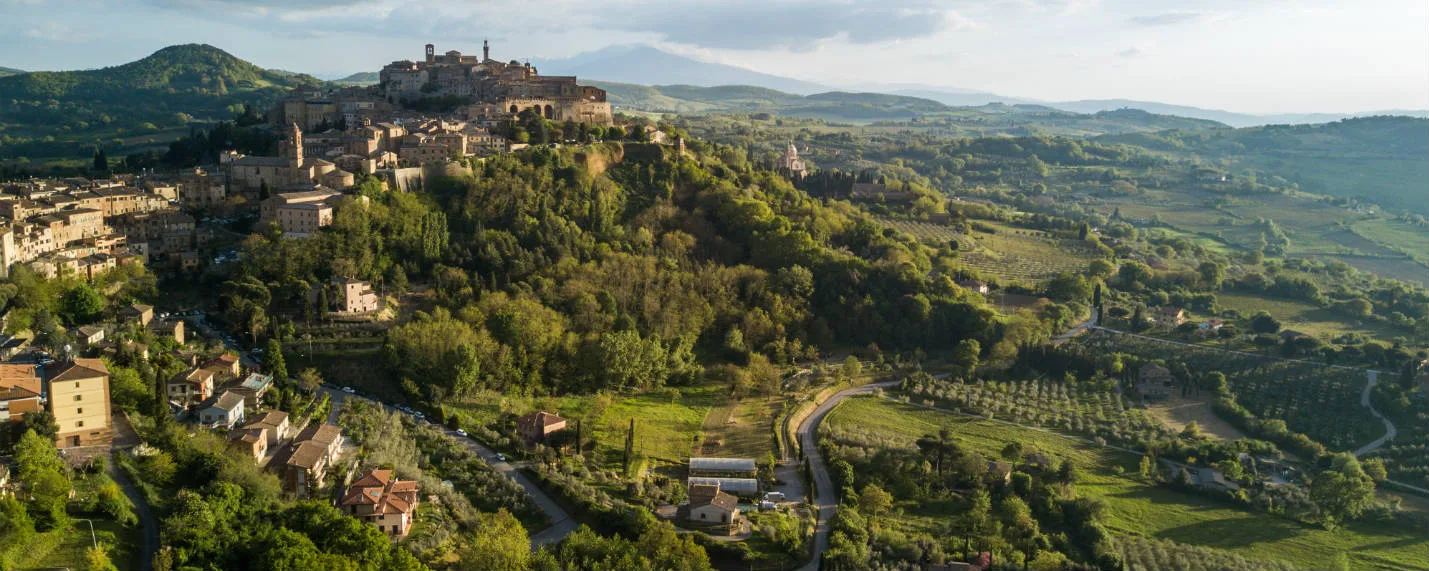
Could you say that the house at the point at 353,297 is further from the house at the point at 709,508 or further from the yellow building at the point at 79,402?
the house at the point at 709,508

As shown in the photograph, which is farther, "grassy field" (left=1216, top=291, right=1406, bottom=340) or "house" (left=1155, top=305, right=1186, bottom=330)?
"grassy field" (left=1216, top=291, right=1406, bottom=340)

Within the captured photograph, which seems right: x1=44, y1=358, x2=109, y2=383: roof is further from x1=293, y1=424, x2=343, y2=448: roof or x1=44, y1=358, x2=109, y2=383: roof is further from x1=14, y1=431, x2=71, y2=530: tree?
x1=293, y1=424, x2=343, y2=448: roof

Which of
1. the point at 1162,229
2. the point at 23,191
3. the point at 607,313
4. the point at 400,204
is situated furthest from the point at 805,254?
the point at 1162,229

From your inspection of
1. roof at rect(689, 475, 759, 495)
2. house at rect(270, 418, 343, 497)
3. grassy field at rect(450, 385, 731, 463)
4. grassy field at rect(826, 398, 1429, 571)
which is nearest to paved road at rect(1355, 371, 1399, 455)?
grassy field at rect(826, 398, 1429, 571)

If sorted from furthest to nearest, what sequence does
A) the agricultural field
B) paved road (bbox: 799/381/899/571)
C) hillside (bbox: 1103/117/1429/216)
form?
hillside (bbox: 1103/117/1429/216) < the agricultural field < paved road (bbox: 799/381/899/571)

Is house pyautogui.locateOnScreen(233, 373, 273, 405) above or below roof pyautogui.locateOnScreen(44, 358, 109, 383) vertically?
below

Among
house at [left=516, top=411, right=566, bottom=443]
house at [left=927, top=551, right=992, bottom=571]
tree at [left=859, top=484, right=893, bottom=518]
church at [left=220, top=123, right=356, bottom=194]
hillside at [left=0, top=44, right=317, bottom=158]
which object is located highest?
hillside at [left=0, top=44, right=317, bottom=158]

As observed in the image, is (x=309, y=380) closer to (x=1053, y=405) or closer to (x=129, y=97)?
(x=1053, y=405)

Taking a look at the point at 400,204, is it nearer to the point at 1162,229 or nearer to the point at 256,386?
the point at 256,386
